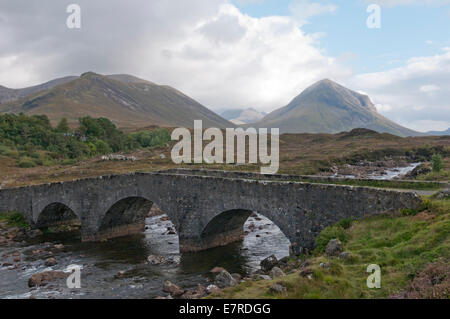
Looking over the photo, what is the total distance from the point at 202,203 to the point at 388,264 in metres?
14.0

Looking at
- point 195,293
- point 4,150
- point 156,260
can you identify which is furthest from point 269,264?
point 4,150

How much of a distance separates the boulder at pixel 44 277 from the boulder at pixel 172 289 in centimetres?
753

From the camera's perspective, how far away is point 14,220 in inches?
1497

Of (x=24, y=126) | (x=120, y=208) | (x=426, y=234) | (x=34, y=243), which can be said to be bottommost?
(x=34, y=243)

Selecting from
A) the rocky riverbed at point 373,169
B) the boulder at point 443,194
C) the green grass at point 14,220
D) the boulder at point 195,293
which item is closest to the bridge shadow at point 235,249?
the boulder at point 195,293

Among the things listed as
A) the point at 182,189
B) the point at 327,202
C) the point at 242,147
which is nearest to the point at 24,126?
the point at 242,147

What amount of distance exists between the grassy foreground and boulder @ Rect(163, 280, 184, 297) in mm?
6526

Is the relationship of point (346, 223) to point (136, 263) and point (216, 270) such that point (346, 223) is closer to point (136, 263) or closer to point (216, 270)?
point (216, 270)

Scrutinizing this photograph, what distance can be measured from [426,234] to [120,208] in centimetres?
2465

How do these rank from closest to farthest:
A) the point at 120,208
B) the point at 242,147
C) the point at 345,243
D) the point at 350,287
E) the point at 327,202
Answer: the point at 350,287, the point at 345,243, the point at 327,202, the point at 120,208, the point at 242,147

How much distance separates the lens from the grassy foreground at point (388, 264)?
34.3ft

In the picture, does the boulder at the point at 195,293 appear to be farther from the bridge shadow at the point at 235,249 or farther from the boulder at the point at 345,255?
the boulder at the point at 345,255
